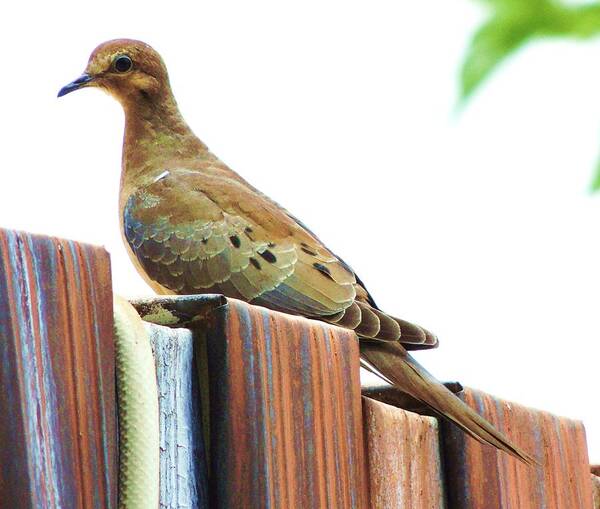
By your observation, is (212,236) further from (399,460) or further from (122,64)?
(399,460)

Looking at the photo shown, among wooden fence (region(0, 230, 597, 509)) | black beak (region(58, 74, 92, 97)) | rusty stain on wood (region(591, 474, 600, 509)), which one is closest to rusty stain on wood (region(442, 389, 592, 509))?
wooden fence (region(0, 230, 597, 509))

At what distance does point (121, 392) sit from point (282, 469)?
350 mm

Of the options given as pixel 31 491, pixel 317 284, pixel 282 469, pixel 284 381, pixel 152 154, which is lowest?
pixel 31 491

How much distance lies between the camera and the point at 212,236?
3.92 metres

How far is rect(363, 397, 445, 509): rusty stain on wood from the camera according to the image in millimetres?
2070

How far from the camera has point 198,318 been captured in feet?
5.53

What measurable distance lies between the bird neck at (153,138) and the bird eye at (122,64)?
131 mm

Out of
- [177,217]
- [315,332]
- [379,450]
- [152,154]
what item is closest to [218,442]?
[315,332]

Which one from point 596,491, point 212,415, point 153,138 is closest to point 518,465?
point 596,491

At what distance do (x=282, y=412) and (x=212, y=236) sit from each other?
7.21 feet

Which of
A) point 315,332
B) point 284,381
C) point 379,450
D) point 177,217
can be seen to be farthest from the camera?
point 177,217

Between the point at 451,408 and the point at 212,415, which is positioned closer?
the point at 212,415

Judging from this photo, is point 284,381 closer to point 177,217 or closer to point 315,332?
point 315,332

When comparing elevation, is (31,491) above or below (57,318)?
below
